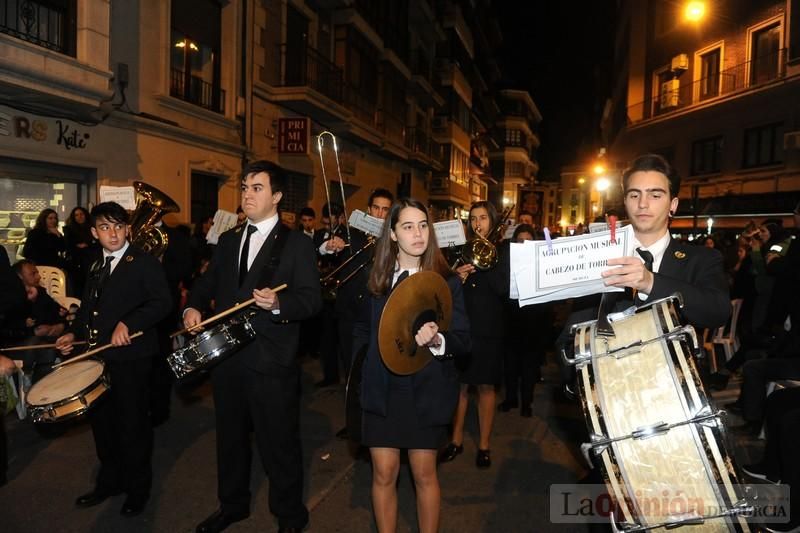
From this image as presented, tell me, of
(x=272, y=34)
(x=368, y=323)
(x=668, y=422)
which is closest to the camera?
(x=668, y=422)

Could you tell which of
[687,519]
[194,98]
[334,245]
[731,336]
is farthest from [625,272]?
[194,98]

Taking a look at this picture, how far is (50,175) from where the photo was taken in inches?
401

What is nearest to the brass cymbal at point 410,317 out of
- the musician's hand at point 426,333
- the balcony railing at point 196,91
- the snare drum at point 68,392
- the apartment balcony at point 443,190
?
the musician's hand at point 426,333

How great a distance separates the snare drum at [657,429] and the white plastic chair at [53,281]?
705 centimetres

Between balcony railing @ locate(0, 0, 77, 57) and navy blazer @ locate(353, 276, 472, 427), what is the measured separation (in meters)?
9.21

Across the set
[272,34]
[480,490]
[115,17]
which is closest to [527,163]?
[272,34]

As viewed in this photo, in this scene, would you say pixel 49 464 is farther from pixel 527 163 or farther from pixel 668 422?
pixel 527 163

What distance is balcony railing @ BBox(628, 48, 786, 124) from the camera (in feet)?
68.9

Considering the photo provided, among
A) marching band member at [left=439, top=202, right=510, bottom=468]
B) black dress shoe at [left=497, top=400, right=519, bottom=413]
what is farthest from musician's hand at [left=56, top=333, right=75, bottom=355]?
black dress shoe at [left=497, top=400, right=519, bottom=413]

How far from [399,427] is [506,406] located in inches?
156

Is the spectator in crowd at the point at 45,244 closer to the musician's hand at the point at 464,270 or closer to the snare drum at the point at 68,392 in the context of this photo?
the snare drum at the point at 68,392

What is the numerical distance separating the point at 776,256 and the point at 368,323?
21.2 ft

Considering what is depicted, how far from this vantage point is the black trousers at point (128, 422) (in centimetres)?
404

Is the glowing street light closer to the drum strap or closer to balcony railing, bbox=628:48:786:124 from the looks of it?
balcony railing, bbox=628:48:786:124
